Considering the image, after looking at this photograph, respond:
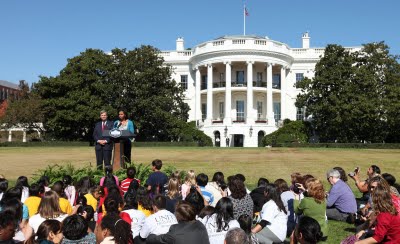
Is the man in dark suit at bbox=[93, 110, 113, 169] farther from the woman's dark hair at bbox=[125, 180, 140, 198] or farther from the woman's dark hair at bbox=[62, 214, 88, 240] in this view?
the woman's dark hair at bbox=[62, 214, 88, 240]

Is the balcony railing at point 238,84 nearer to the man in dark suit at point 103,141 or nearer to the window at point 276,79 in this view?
the window at point 276,79

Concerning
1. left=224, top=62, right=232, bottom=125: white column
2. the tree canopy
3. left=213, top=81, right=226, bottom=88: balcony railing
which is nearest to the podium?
the tree canopy

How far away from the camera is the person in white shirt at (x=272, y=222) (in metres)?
7.15

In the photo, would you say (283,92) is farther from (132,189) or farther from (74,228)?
(74,228)

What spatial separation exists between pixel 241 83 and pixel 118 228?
50.6m

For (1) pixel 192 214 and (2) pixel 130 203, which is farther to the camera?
(2) pixel 130 203

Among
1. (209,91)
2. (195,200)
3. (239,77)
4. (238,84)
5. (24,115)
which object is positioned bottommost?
(195,200)

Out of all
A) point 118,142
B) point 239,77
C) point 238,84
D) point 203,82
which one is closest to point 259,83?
point 239,77

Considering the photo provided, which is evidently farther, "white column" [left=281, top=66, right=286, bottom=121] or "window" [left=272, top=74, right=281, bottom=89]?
"window" [left=272, top=74, right=281, bottom=89]

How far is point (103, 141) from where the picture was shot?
11945 mm

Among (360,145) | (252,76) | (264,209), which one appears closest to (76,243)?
(264,209)

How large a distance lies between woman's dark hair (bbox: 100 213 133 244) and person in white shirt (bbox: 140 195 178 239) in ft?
2.83

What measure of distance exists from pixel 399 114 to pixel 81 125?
34204mm

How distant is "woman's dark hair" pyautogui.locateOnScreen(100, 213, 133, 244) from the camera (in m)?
5.01
